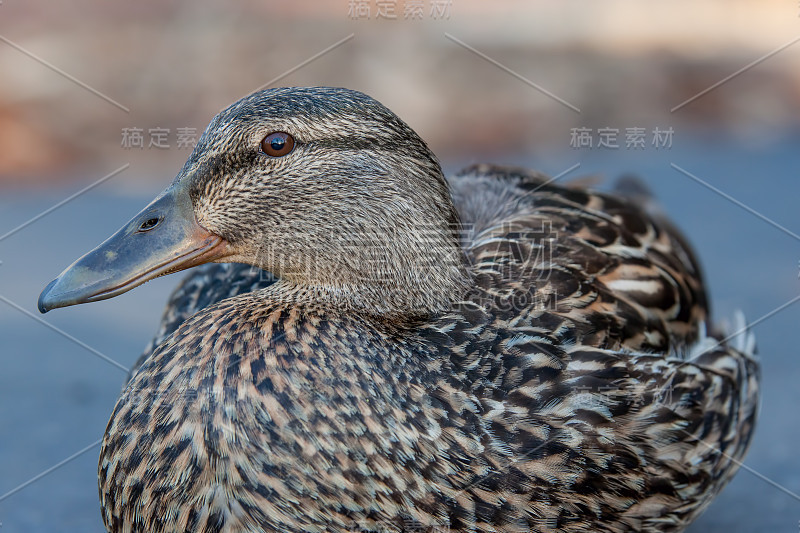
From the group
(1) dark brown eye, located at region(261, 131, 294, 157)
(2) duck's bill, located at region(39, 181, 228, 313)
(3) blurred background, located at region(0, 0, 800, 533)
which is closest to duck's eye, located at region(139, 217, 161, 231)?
(2) duck's bill, located at region(39, 181, 228, 313)

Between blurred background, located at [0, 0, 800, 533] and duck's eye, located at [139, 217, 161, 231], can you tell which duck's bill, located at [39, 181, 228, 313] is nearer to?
duck's eye, located at [139, 217, 161, 231]

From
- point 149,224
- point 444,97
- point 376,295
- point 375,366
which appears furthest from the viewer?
point 444,97

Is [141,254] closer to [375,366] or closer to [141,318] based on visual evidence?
[375,366]

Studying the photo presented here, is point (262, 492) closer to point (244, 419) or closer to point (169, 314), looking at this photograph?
point (244, 419)

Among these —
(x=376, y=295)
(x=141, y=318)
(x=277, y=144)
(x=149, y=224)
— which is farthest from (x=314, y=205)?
(x=141, y=318)

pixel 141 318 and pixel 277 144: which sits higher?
pixel 277 144

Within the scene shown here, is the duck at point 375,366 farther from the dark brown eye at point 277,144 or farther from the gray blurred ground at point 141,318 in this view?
the gray blurred ground at point 141,318

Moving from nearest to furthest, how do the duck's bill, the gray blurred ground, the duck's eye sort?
the duck's bill
the duck's eye
the gray blurred ground

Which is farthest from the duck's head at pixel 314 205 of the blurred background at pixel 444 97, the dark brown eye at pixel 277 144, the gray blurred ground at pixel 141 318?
the blurred background at pixel 444 97
